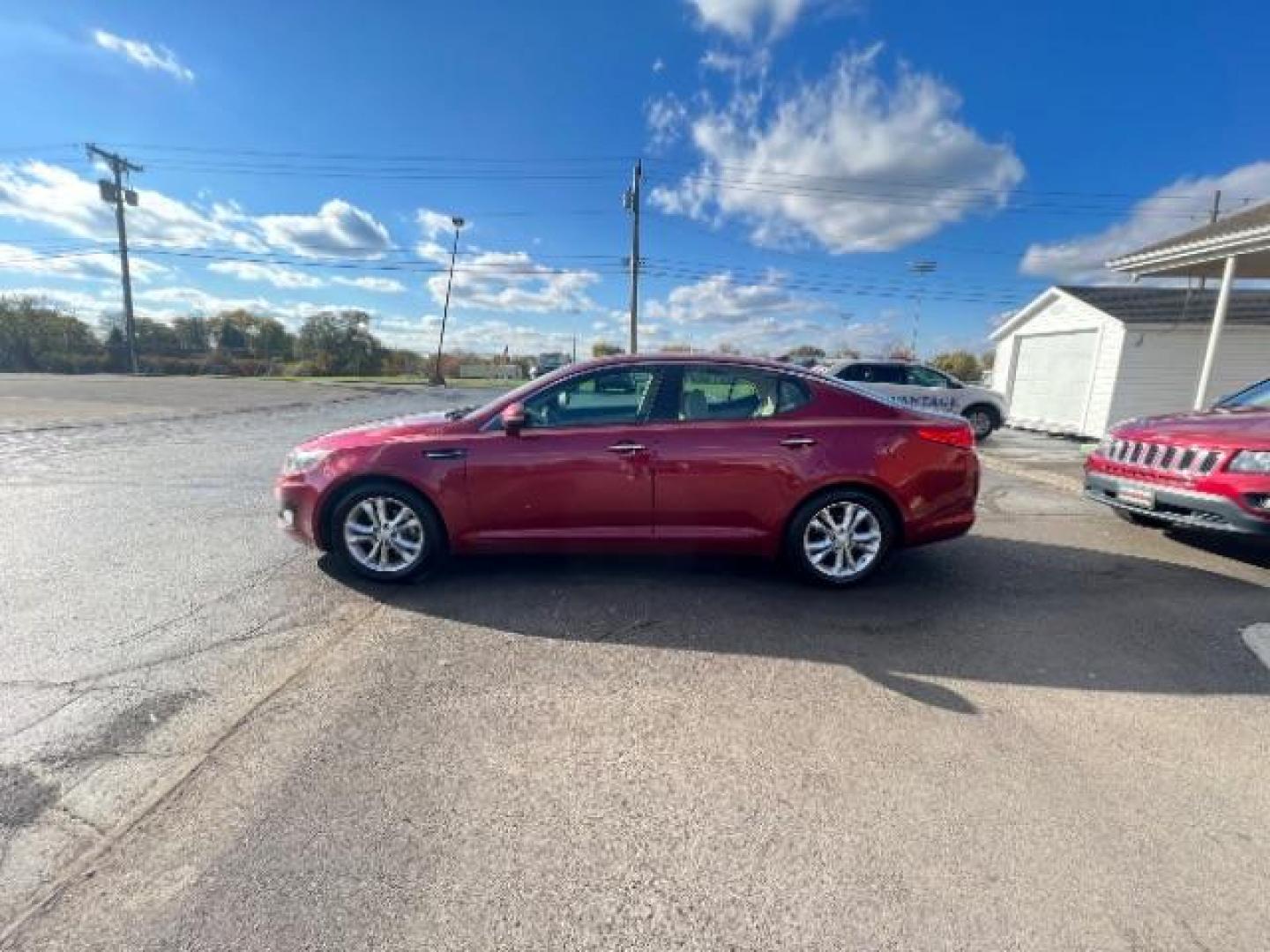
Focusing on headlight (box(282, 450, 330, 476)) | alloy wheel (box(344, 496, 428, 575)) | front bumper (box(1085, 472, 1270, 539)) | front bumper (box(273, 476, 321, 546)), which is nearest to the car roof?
alloy wheel (box(344, 496, 428, 575))

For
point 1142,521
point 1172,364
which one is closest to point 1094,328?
point 1172,364

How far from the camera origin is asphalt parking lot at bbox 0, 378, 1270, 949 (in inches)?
67.9

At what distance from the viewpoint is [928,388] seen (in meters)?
12.4

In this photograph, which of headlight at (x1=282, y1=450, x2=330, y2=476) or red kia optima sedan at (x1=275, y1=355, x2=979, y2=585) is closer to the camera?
red kia optima sedan at (x1=275, y1=355, x2=979, y2=585)

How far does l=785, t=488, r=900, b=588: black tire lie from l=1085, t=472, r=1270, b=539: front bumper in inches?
98.5

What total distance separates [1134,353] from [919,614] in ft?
44.3

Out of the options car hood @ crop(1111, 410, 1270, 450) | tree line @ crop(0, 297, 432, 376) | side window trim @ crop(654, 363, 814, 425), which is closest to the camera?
side window trim @ crop(654, 363, 814, 425)

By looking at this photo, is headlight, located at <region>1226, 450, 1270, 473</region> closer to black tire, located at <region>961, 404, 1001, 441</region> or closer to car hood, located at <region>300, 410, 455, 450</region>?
car hood, located at <region>300, 410, 455, 450</region>

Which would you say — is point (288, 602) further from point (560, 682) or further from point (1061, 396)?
point (1061, 396)

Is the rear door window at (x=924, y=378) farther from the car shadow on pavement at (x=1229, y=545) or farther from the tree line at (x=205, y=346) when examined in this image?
the tree line at (x=205, y=346)

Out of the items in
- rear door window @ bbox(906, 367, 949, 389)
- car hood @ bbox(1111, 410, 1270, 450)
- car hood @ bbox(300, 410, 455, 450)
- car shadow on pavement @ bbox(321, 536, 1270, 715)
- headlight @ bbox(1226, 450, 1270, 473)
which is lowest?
car shadow on pavement @ bbox(321, 536, 1270, 715)

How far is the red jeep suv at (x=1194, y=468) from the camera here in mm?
4297

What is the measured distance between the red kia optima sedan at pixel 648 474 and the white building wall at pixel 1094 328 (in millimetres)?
12398

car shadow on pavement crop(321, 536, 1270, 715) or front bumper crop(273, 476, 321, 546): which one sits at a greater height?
front bumper crop(273, 476, 321, 546)
